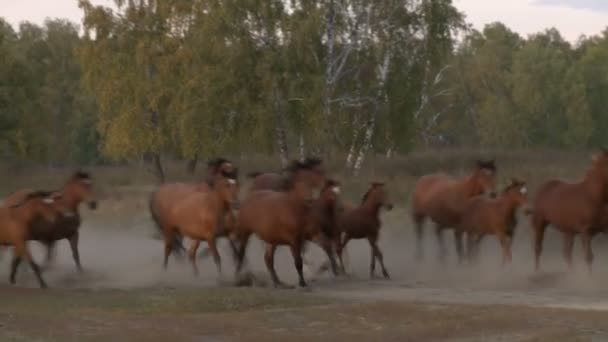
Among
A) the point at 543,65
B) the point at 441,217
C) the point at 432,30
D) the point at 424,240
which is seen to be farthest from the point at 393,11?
the point at 543,65

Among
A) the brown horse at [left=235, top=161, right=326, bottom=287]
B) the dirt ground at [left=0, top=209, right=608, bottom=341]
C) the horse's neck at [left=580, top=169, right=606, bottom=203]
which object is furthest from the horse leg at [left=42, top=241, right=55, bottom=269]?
the horse's neck at [left=580, top=169, right=606, bottom=203]

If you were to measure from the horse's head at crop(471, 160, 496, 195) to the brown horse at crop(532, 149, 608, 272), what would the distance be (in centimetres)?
138

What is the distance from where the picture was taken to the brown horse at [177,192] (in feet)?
69.1

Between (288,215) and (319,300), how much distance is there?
9.12ft

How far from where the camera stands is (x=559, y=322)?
43.2ft

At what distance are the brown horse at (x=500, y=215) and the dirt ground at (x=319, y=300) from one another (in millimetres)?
599

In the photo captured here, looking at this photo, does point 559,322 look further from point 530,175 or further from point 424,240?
point 530,175

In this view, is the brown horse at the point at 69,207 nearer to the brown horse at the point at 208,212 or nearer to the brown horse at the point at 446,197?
the brown horse at the point at 208,212

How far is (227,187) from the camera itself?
794 inches

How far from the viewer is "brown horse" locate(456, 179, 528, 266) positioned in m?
20.8

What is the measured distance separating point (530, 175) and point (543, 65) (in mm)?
56926

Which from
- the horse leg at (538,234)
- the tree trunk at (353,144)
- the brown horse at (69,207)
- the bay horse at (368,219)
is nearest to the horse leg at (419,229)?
the bay horse at (368,219)

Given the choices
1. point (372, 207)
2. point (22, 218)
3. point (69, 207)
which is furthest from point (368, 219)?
point (22, 218)

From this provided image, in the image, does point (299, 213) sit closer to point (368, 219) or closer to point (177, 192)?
point (368, 219)
